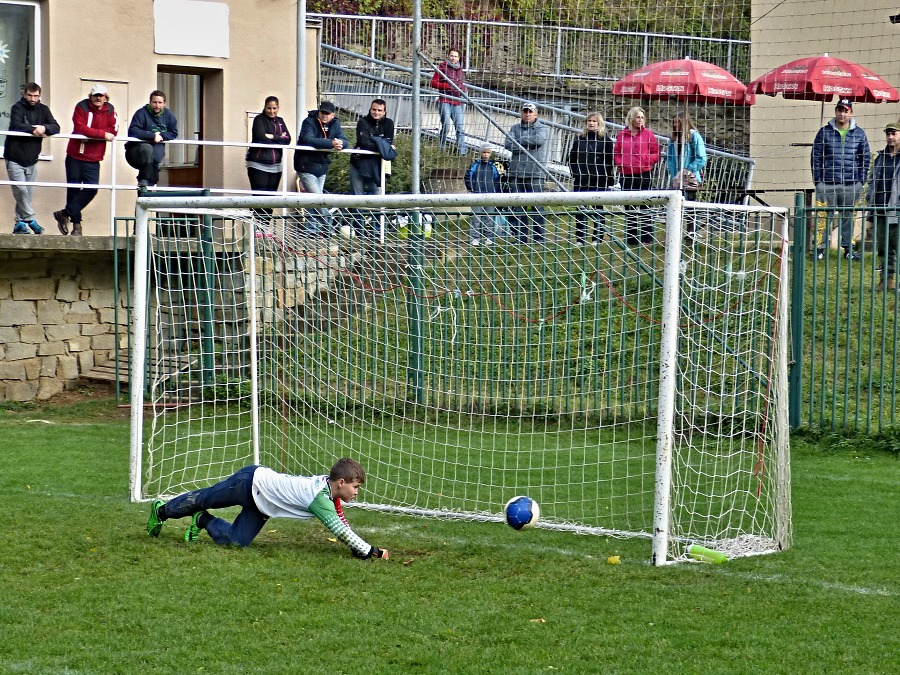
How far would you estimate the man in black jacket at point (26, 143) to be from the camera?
13.7m

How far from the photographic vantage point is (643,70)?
1494 centimetres

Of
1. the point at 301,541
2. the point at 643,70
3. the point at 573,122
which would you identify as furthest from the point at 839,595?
the point at 573,122

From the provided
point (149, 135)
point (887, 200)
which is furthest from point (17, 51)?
point (887, 200)

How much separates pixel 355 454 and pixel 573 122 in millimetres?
8819

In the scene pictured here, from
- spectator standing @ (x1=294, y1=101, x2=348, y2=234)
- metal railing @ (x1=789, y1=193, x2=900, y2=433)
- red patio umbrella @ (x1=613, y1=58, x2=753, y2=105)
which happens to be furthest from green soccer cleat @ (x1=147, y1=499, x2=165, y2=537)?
red patio umbrella @ (x1=613, y1=58, x2=753, y2=105)

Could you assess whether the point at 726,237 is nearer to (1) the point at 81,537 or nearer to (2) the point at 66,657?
(1) the point at 81,537

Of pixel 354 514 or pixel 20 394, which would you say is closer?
pixel 354 514

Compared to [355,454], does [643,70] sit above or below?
above

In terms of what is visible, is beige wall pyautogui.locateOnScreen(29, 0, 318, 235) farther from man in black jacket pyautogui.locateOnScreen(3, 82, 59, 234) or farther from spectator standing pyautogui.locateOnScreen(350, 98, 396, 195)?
spectator standing pyautogui.locateOnScreen(350, 98, 396, 195)

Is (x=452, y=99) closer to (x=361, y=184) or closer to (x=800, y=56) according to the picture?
(x=361, y=184)

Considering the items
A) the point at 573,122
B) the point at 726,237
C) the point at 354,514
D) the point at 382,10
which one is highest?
the point at 382,10

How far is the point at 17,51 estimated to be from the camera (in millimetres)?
15172

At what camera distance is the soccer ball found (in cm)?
739

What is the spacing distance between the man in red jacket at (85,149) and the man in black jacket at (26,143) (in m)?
0.28
